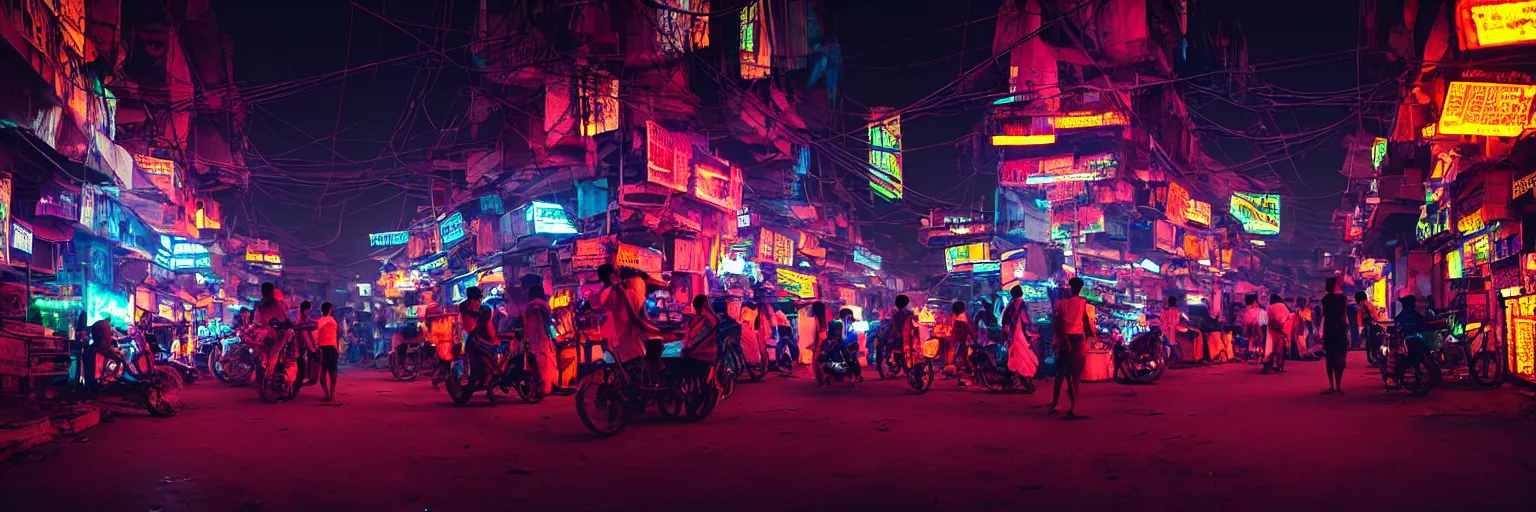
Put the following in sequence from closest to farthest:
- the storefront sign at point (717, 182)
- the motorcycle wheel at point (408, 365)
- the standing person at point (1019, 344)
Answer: the standing person at point (1019, 344) < the motorcycle wheel at point (408, 365) < the storefront sign at point (717, 182)

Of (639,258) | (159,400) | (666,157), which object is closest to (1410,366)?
(159,400)

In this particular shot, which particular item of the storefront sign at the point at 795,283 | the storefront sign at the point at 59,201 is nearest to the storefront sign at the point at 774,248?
the storefront sign at the point at 795,283

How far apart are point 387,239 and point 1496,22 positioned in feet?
168

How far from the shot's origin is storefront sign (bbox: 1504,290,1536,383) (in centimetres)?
1342

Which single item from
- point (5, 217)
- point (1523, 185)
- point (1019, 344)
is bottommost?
point (1019, 344)

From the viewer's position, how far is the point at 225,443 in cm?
952

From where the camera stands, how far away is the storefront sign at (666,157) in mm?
28172

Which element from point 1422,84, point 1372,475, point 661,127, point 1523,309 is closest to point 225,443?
point 1372,475

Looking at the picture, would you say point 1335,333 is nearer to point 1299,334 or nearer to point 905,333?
point 905,333

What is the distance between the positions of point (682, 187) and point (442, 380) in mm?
11841

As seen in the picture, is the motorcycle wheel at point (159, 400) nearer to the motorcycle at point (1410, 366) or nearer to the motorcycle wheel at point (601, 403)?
the motorcycle wheel at point (601, 403)

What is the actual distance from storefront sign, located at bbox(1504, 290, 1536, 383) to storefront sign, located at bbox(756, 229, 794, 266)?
2724cm

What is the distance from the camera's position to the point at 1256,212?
5538cm

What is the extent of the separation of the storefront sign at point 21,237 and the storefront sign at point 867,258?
38949mm
